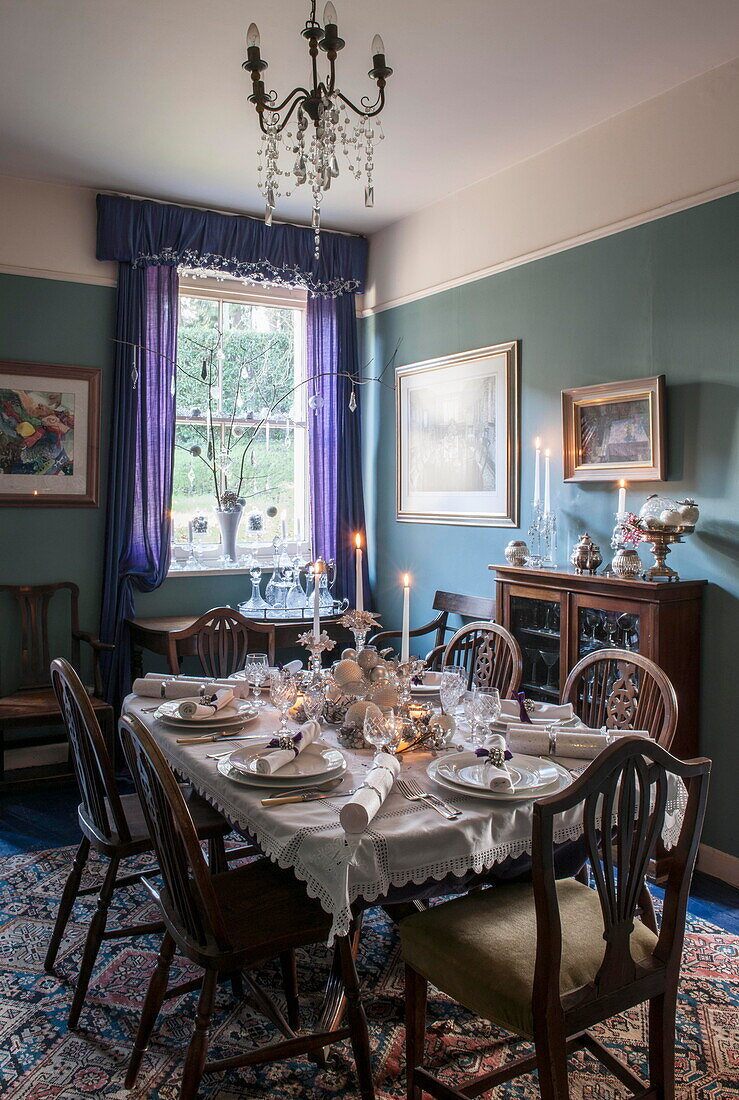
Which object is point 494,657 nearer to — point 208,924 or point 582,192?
point 208,924

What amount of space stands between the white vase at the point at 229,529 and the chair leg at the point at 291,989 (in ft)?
9.59

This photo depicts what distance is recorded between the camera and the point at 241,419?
16.5ft

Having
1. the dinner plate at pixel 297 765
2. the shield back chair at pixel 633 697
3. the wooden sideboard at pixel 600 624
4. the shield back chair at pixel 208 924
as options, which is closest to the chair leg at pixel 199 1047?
the shield back chair at pixel 208 924

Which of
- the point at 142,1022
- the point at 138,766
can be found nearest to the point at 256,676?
the point at 138,766

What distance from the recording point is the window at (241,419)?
4.87 m

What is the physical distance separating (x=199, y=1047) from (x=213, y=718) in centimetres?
89

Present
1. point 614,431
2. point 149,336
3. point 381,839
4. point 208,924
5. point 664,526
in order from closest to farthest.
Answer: point 381,839, point 208,924, point 664,526, point 614,431, point 149,336

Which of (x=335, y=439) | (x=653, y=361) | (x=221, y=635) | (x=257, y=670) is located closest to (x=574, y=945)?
(x=257, y=670)

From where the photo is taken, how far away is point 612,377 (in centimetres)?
357

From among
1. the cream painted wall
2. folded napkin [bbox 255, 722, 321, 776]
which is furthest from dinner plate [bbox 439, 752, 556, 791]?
the cream painted wall

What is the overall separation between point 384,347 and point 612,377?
190cm

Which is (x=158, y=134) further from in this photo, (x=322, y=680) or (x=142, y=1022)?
(x=142, y=1022)

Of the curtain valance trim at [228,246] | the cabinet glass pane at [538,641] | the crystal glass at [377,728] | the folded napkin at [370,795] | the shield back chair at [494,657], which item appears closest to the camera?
the folded napkin at [370,795]

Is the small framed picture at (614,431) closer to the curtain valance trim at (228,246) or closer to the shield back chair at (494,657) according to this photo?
the shield back chair at (494,657)
